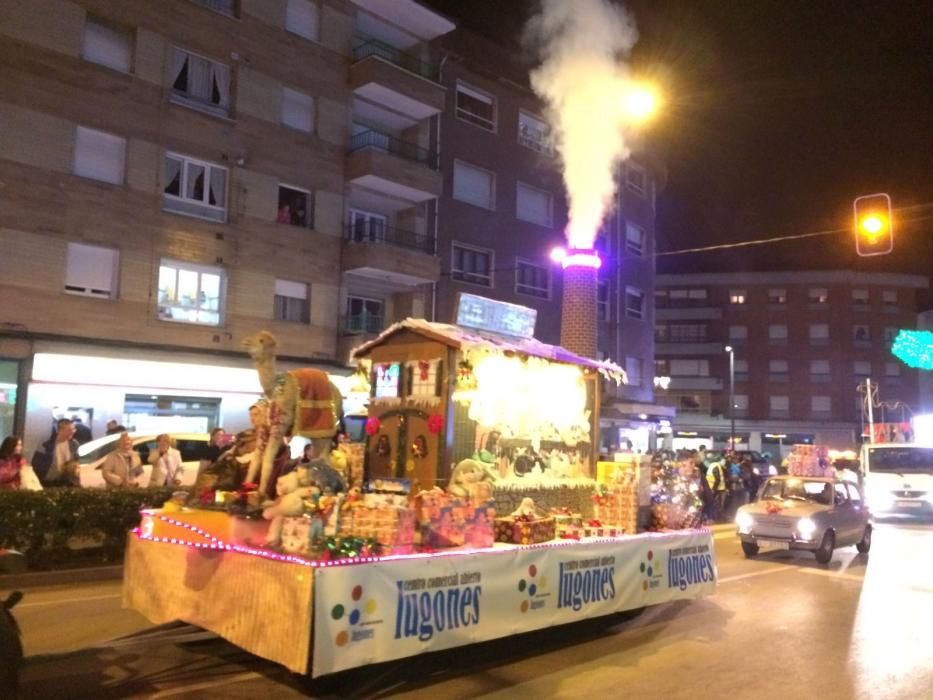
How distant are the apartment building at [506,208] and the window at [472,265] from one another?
4cm

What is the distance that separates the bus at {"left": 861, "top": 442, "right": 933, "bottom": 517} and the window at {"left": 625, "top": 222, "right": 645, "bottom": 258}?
16.9 meters

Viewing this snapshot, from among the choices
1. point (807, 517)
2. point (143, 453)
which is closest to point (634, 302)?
point (807, 517)

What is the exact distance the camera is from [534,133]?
1312 inches

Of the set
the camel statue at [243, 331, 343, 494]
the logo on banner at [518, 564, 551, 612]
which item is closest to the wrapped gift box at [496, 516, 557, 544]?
the logo on banner at [518, 564, 551, 612]

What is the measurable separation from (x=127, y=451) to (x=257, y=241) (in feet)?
38.5

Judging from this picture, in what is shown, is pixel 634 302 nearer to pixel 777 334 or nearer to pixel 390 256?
pixel 390 256

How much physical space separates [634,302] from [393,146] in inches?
668

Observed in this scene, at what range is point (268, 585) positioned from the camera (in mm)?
5797

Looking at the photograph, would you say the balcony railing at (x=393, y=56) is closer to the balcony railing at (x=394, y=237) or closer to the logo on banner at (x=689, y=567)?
the balcony railing at (x=394, y=237)

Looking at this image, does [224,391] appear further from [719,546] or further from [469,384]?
[469,384]

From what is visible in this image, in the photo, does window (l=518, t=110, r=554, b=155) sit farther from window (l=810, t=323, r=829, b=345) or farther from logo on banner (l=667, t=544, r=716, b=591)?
window (l=810, t=323, r=829, b=345)

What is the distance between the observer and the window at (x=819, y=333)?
6247cm

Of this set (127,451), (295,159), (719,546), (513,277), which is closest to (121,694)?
(127,451)

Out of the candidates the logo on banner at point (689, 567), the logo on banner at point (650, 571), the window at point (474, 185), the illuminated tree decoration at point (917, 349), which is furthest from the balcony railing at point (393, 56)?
the illuminated tree decoration at point (917, 349)
